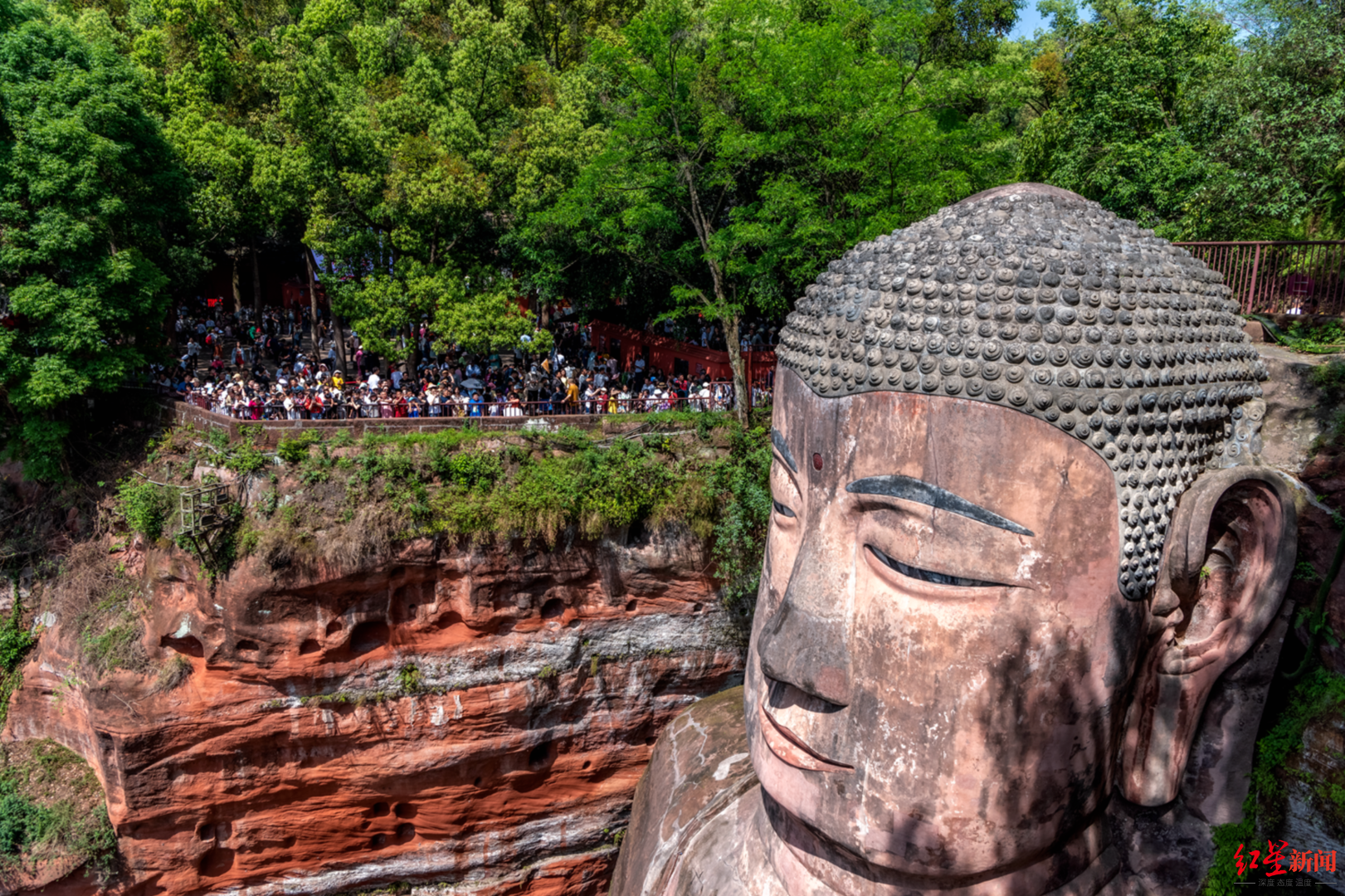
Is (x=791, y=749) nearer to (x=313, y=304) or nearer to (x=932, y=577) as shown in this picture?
(x=932, y=577)

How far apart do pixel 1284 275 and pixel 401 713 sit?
1236cm

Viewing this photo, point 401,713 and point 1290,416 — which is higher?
point 1290,416

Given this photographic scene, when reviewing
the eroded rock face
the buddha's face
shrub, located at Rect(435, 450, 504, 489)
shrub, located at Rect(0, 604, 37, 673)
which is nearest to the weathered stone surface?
the buddha's face

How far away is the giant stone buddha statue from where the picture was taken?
4.89 metres

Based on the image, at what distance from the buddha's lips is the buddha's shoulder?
7.14 feet

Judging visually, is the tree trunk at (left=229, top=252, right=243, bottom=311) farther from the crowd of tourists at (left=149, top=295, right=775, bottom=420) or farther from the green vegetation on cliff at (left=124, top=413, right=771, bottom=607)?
the green vegetation on cliff at (left=124, top=413, right=771, bottom=607)

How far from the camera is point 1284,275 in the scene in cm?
825

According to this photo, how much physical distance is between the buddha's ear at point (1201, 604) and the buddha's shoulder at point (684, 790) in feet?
11.0

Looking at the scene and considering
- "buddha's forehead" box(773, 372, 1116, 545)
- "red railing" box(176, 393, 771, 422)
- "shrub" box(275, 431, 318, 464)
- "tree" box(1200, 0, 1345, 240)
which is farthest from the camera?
"red railing" box(176, 393, 771, 422)

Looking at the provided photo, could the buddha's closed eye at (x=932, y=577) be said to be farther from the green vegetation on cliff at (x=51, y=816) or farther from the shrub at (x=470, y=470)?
the green vegetation on cliff at (x=51, y=816)

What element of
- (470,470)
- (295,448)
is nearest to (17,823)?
(295,448)

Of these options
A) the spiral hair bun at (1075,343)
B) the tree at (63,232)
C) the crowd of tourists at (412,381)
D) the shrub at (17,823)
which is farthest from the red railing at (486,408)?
the spiral hair bun at (1075,343)

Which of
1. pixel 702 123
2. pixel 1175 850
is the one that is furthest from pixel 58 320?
pixel 1175 850

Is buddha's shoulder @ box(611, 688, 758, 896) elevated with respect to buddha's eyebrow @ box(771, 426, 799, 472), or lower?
lower
